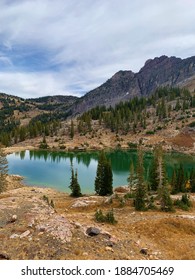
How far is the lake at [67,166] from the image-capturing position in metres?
75.8

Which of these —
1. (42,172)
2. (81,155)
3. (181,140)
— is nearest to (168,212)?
(42,172)

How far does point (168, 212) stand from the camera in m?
34.0

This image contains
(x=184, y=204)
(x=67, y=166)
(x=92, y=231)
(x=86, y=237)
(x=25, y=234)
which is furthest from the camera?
(x=67, y=166)

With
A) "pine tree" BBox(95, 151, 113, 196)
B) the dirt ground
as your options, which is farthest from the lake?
the dirt ground

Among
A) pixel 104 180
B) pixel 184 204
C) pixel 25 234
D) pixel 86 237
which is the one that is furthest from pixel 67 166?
pixel 86 237

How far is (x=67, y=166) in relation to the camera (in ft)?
339

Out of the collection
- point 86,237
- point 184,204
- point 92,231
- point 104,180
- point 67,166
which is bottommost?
point 67,166

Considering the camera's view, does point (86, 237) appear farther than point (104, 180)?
No

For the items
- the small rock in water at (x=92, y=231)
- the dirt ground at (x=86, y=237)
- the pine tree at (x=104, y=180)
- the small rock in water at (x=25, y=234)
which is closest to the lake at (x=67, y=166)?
the pine tree at (x=104, y=180)

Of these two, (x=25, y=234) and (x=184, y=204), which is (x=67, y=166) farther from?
(x=25, y=234)

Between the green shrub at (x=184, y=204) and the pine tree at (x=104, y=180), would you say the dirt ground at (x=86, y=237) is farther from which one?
the pine tree at (x=104, y=180)

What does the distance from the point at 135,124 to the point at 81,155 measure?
2163 inches

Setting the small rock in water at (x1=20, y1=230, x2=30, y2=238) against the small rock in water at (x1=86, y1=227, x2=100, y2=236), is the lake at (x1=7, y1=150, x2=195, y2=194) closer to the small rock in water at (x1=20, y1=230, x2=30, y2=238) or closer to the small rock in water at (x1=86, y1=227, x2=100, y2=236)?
the small rock in water at (x1=86, y1=227, x2=100, y2=236)
